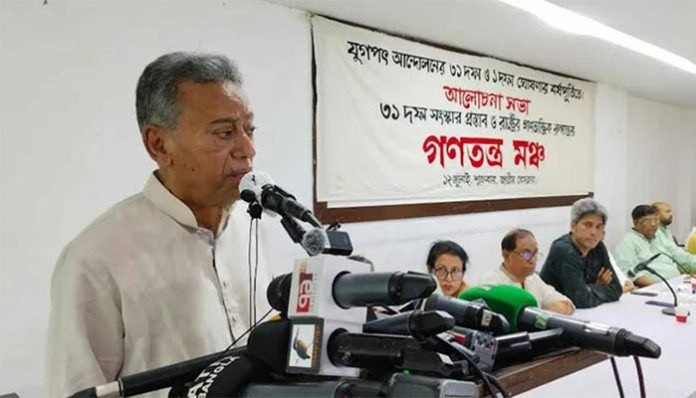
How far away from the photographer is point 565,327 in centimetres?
71

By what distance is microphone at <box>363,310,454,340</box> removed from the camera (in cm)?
50

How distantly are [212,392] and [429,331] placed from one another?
21 centimetres

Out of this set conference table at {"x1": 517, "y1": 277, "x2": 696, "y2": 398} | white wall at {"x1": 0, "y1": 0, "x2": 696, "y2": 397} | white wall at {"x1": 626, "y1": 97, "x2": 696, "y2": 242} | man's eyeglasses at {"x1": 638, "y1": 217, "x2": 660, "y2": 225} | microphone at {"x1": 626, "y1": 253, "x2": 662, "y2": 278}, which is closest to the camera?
conference table at {"x1": 517, "y1": 277, "x2": 696, "y2": 398}

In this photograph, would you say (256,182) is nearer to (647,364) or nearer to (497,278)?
(647,364)

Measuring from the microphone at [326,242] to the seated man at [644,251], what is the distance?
15.0 ft

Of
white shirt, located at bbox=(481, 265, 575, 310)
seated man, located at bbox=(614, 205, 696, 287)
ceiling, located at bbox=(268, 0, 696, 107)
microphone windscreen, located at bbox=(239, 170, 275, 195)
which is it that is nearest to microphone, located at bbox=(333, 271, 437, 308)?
microphone windscreen, located at bbox=(239, 170, 275, 195)

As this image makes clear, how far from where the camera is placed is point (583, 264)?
3305 mm

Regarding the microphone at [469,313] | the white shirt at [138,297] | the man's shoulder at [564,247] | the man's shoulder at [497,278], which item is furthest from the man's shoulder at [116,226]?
the man's shoulder at [564,247]

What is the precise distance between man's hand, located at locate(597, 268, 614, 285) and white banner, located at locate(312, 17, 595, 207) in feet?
3.37

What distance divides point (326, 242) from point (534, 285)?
2.68 metres

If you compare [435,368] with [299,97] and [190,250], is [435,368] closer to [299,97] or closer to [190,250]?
[190,250]

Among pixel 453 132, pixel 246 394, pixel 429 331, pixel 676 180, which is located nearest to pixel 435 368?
pixel 429 331

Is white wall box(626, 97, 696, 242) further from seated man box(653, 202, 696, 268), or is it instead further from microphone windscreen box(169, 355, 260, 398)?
microphone windscreen box(169, 355, 260, 398)

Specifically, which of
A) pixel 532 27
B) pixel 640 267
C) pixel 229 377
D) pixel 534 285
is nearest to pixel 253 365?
pixel 229 377
